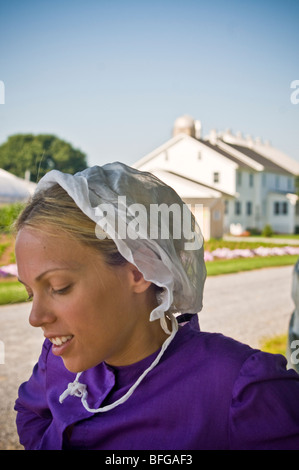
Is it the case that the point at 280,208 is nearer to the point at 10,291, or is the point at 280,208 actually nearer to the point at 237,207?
A: the point at 237,207

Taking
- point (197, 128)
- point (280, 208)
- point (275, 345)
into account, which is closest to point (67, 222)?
point (275, 345)

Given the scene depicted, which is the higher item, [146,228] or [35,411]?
[146,228]

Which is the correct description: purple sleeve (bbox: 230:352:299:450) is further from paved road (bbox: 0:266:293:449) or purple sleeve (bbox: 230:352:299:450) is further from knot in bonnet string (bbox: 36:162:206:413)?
paved road (bbox: 0:266:293:449)

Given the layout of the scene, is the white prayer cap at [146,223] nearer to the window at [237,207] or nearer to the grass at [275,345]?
the grass at [275,345]

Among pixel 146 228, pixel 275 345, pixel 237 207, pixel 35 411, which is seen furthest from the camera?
pixel 237 207

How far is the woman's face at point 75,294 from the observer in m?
1.22

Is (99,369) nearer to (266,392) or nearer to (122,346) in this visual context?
(122,346)

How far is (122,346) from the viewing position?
1328mm

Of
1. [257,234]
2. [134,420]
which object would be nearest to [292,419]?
[134,420]

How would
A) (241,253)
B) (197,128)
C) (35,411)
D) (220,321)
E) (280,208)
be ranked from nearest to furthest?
(35,411), (220,321), (241,253), (197,128), (280,208)

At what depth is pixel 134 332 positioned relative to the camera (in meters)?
1.34

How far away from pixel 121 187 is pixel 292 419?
715mm

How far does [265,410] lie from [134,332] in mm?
397
